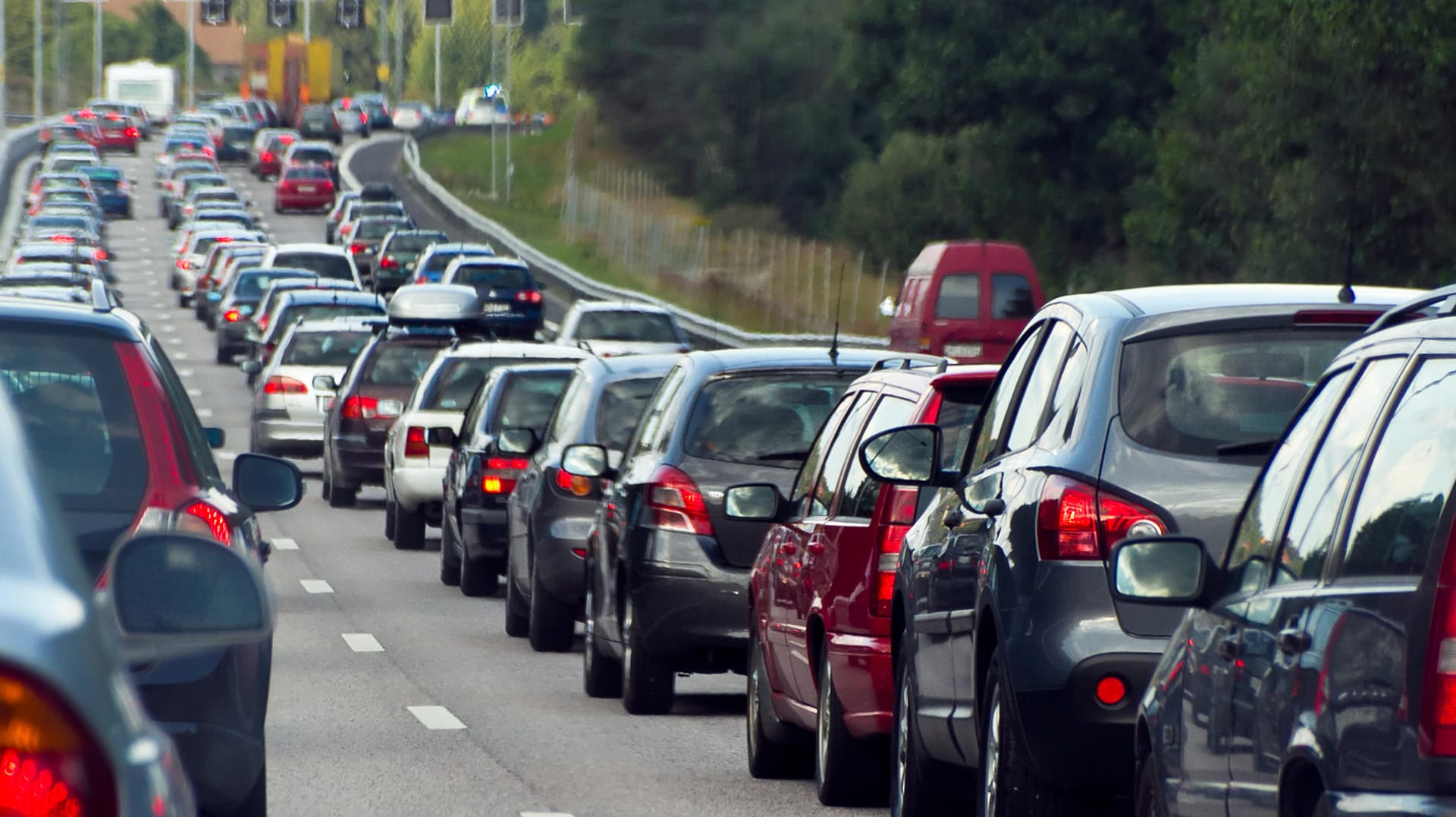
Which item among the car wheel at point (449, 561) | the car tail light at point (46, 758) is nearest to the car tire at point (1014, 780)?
the car tail light at point (46, 758)

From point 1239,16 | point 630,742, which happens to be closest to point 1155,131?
point 1239,16

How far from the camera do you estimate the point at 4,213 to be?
97.5m

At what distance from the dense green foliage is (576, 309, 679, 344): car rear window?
28.7ft

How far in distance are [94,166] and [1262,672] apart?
100727 mm

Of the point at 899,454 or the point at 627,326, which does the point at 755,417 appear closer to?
the point at 899,454

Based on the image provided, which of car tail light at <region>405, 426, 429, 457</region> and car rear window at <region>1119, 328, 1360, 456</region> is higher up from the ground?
car rear window at <region>1119, 328, 1360, 456</region>

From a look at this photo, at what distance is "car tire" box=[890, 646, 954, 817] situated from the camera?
831 centimetres

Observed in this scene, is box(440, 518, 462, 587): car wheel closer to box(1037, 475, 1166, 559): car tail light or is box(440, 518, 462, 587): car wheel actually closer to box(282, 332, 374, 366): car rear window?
box(282, 332, 374, 366): car rear window

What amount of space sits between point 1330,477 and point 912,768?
362cm

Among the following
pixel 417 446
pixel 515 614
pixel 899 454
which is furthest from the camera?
pixel 417 446

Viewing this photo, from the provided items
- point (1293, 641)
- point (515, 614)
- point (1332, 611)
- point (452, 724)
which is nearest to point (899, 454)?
point (1293, 641)

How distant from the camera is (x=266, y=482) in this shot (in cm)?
836

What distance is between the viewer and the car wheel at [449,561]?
64.8 feet

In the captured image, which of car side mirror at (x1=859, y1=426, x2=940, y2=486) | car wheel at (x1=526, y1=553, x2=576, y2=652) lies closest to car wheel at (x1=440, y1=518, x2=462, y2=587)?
car wheel at (x1=526, y1=553, x2=576, y2=652)
